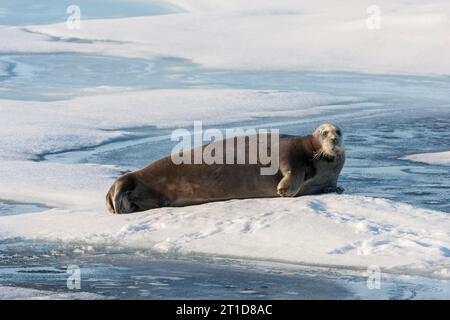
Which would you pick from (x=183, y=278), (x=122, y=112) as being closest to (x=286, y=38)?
(x=122, y=112)

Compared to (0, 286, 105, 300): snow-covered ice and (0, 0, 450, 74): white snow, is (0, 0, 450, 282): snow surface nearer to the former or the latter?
(0, 0, 450, 74): white snow

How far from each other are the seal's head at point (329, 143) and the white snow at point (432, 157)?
242cm

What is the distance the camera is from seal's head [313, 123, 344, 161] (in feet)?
20.8

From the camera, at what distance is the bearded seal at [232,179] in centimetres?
630

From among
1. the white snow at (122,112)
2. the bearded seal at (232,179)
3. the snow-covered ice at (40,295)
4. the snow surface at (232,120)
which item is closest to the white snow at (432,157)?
the bearded seal at (232,179)

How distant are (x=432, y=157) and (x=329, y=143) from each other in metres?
2.74

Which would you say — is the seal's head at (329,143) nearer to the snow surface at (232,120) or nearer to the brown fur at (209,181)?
the brown fur at (209,181)

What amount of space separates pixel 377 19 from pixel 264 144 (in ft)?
41.9

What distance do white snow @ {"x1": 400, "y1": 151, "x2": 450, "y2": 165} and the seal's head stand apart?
2420 mm

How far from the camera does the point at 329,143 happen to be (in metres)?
6.34

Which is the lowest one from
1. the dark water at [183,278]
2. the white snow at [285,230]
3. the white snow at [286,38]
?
the dark water at [183,278]

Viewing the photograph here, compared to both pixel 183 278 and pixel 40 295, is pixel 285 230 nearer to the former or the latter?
pixel 183 278

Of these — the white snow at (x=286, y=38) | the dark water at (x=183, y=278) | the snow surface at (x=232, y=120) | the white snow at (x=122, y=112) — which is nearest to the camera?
the dark water at (x=183, y=278)

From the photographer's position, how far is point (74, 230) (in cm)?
583
